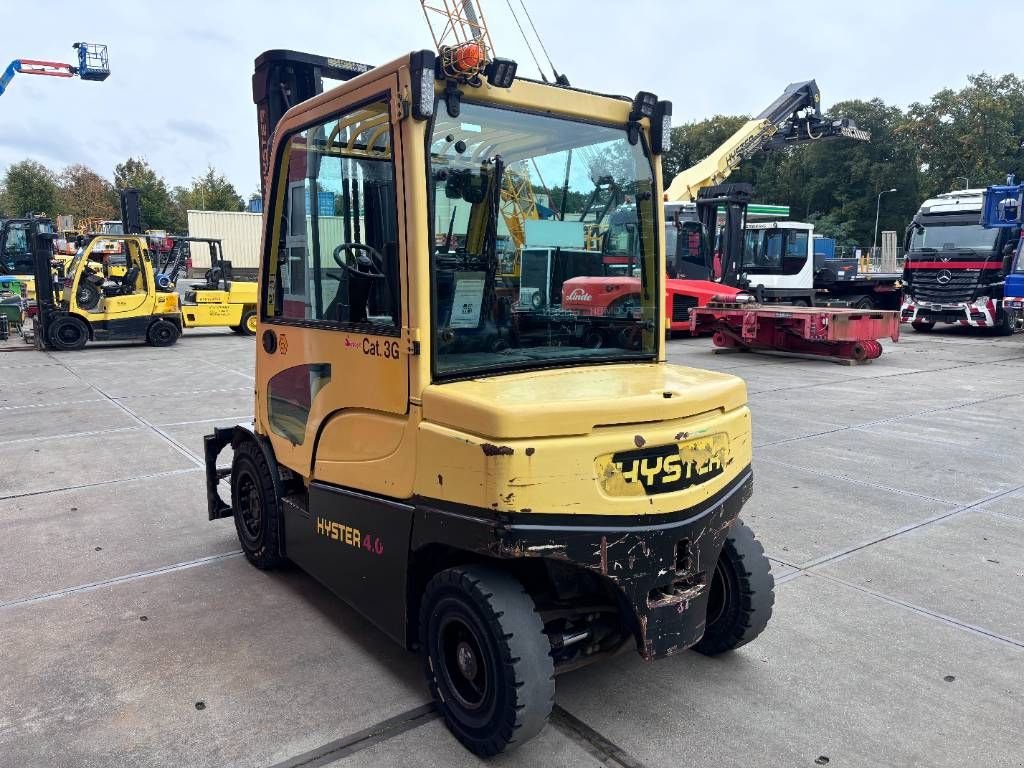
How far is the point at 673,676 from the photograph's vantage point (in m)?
3.32

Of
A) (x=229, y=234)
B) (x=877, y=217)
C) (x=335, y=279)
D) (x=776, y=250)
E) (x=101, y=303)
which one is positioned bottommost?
(x=101, y=303)

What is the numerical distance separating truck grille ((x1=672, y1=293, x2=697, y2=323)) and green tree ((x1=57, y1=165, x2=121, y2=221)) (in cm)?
5316

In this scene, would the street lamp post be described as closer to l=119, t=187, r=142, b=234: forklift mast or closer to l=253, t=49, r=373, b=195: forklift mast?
l=119, t=187, r=142, b=234: forklift mast

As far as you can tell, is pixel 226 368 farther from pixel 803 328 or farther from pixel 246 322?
pixel 803 328

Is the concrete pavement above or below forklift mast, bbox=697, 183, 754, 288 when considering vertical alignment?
below

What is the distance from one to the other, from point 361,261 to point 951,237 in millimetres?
18780

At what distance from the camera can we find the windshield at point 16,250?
2342cm

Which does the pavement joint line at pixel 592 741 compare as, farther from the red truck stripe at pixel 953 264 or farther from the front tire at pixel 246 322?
the red truck stripe at pixel 953 264

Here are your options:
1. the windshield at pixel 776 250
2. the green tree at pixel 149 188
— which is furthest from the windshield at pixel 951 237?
the green tree at pixel 149 188

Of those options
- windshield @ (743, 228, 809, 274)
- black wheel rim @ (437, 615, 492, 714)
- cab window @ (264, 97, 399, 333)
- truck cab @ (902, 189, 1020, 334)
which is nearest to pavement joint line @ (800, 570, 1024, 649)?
black wheel rim @ (437, 615, 492, 714)

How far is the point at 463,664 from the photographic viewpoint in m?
2.84

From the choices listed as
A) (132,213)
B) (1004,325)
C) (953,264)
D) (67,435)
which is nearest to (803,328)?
(953,264)

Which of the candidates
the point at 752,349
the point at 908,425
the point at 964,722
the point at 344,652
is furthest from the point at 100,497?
the point at 752,349

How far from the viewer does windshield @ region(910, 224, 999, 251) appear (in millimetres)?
17656
